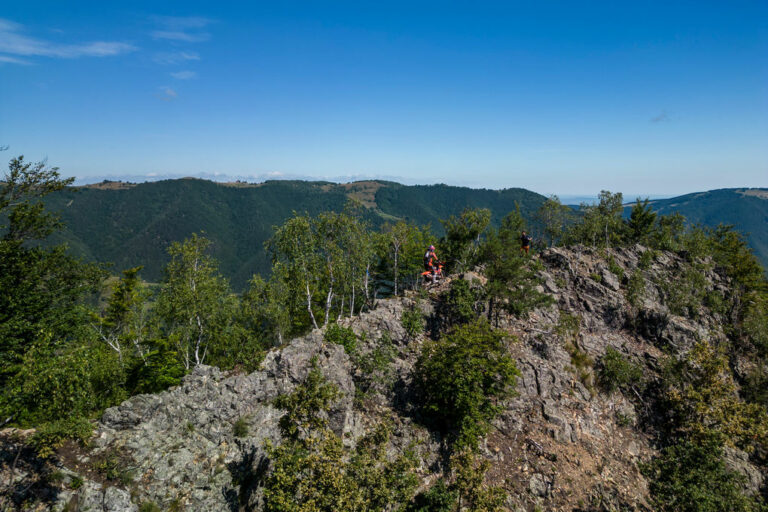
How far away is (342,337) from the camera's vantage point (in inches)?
1182

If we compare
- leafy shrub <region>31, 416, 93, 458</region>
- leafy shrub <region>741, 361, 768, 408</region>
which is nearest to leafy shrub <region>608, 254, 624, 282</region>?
leafy shrub <region>741, 361, 768, 408</region>

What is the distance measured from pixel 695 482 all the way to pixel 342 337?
1139 inches

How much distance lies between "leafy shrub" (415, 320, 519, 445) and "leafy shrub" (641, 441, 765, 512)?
1296cm

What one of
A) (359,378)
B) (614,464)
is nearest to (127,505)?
(359,378)

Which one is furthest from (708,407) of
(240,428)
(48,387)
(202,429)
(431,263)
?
(48,387)

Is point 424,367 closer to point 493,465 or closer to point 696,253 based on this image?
point 493,465

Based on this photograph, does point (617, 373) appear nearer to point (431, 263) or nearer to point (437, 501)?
point (431, 263)

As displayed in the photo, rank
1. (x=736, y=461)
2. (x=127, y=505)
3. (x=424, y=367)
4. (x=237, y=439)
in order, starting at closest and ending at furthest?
(x=127, y=505)
(x=237, y=439)
(x=424, y=367)
(x=736, y=461)

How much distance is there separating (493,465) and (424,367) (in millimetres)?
8633

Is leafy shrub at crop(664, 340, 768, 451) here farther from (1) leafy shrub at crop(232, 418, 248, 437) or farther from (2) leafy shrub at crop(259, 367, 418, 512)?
(1) leafy shrub at crop(232, 418, 248, 437)

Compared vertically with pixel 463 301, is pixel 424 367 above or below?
below

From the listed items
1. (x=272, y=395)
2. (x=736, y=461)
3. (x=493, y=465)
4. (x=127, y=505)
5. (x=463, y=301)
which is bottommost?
(x=736, y=461)

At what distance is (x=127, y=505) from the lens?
58.9 ft

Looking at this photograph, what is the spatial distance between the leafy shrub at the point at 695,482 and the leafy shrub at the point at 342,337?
25336 mm
